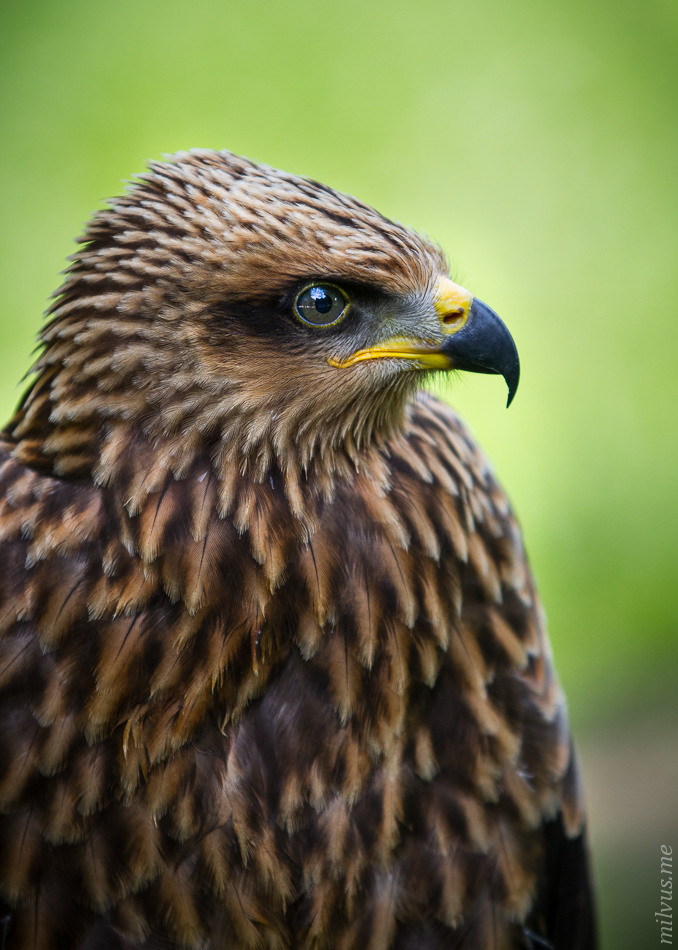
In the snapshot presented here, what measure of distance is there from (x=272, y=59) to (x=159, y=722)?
13.0ft

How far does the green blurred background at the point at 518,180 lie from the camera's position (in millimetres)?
4703

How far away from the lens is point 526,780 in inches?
89.6

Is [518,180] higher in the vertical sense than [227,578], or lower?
higher

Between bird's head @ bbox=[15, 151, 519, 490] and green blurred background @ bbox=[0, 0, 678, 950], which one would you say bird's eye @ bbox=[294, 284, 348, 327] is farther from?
green blurred background @ bbox=[0, 0, 678, 950]

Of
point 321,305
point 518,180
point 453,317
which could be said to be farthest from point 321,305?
point 518,180

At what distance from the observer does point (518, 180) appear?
5.39m

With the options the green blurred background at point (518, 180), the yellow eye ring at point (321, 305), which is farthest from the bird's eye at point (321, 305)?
the green blurred background at point (518, 180)

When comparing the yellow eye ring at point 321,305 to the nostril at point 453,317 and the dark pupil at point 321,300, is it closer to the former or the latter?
the dark pupil at point 321,300

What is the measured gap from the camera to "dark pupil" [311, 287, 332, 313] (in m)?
1.86

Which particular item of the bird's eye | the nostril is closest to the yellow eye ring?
the bird's eye

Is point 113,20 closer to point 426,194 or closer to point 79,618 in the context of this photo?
point 426,194

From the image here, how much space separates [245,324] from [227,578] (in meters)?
0.48

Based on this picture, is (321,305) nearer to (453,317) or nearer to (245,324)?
(245,324)

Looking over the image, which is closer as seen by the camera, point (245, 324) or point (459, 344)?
point (245, 324)
